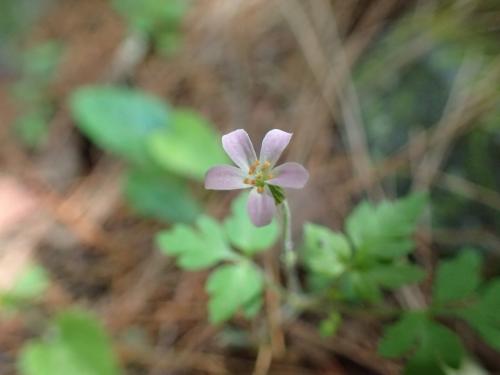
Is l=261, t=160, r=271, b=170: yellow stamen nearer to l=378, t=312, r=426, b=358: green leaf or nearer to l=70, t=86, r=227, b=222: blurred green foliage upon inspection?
l=378, t=312, r=426, b=358: green leaf

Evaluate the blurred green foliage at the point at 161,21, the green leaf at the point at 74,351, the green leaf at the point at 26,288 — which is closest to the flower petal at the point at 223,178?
the green leaf at the point at 74,351

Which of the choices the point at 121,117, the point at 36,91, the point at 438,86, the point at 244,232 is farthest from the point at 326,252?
the point at 36,91

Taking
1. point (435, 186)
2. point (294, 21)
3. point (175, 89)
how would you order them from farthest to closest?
point (175, 89), point (294, 21), point (435, 186)

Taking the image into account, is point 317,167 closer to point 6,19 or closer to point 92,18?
point 92,18

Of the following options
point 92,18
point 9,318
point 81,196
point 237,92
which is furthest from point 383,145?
point 92,18

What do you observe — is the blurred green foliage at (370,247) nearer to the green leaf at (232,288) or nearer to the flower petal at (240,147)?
the green leaf at (232,288)

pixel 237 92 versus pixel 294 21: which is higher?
pixel 294 21
